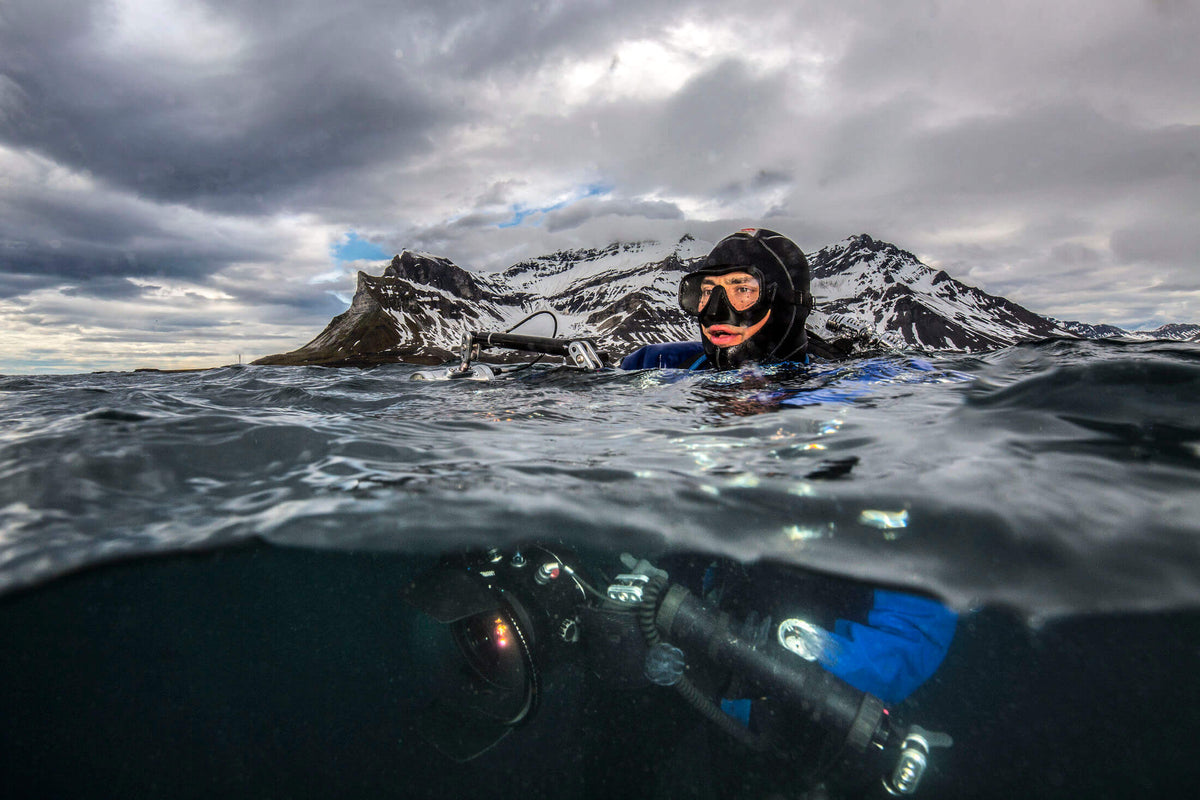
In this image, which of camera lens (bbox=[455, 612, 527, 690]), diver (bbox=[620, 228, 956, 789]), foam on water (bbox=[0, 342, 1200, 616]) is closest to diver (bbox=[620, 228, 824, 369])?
foam on water (bbox=[0, 342, 1200, 616])

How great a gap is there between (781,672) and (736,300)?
5438 millimetres

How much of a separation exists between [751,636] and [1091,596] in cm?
207

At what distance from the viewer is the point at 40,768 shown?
13.7 feet

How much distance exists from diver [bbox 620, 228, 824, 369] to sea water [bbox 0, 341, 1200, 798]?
2047 mm

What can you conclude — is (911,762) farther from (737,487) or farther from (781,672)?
(737,487)

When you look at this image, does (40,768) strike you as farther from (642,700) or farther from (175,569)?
(642,700)

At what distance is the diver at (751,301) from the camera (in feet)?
25.8

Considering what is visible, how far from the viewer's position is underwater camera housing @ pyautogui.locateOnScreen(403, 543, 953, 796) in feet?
11.4

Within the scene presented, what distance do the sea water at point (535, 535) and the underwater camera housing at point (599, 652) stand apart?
268mm

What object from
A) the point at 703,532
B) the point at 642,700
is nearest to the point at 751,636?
the point at 703,532

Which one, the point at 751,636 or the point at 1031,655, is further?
the point at 1031,655

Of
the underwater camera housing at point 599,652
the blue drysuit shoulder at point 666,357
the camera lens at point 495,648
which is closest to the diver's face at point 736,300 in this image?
the blue drysuit shoulder at point 666,357

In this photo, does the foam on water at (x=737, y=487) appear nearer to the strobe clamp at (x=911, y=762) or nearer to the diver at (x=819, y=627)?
the diver at (x=819, y=627)

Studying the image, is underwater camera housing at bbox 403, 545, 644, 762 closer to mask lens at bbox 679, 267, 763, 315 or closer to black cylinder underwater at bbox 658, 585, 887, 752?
black cylinder underwater at bbox 658, 585, 887, 752
